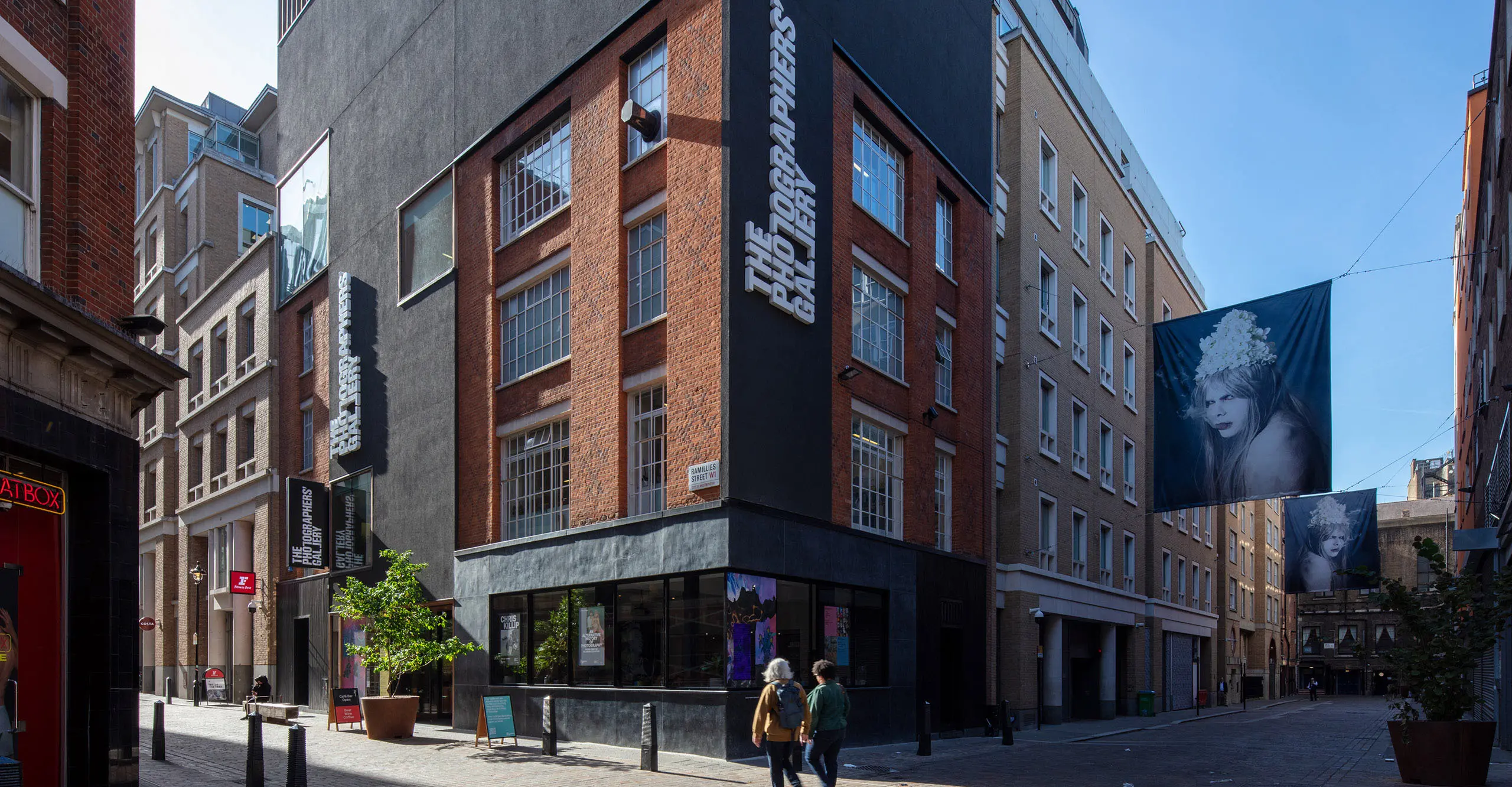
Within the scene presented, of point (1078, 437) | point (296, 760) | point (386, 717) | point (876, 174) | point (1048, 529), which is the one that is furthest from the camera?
point (1078, 437)

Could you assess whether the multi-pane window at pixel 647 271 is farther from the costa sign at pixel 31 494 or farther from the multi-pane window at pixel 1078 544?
the multi-pane window at pixel 1078 544

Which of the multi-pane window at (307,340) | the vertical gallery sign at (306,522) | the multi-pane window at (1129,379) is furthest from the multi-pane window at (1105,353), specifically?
the multi-pane window at (307,340)

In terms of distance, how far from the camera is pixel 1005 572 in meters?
29.8

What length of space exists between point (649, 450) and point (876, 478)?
547 cm

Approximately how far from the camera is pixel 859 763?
1888cm

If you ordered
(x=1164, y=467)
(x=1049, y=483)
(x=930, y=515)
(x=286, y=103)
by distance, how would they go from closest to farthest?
(x=930, y=515), (x=1164, y=467), (x=1049, y=483), (x=286, y=103)

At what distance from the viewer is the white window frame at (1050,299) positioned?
33.4m

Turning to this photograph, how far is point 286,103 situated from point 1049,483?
27848 mm

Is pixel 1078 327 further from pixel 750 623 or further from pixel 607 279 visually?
pixel 750 623

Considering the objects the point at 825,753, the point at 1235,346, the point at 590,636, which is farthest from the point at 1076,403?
the point at 825,753

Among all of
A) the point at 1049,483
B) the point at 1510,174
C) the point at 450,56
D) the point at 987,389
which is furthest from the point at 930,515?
the point at 450,56

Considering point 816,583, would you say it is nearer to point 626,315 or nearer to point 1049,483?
point 626,315

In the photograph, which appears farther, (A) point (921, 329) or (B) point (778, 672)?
(A) point (921, 329)

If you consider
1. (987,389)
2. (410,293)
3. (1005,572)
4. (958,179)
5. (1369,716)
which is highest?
(958,179)
